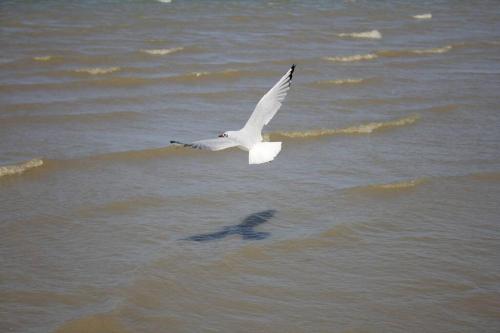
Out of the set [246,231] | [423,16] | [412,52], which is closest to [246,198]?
[246,231]

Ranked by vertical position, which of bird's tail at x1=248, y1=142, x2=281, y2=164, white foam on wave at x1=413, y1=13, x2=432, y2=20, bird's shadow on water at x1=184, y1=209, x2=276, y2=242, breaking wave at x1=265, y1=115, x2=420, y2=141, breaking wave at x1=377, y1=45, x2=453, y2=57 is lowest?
bird's shadow on water at x1=184, y1=209, x2=276, y2=242

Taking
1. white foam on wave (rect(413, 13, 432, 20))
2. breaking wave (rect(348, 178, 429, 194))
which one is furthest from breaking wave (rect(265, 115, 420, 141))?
white foam on wave (rect(413, 13, 432, 20))

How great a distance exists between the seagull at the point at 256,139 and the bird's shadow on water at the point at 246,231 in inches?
32.6

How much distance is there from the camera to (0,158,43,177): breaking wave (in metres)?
8.53

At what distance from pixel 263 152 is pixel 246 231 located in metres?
0.98

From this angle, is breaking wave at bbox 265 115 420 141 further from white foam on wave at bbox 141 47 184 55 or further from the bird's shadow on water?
white foam on wave at bbox 141 47 184 55

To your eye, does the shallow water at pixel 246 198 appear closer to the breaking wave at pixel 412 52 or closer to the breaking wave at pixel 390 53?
the breaking wave at pixel 390 53

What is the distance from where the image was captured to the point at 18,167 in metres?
8.73

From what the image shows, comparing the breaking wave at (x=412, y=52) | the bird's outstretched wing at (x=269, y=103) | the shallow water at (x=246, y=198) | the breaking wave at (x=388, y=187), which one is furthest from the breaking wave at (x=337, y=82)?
the bird's outstretched wing at (x=269, y=103)

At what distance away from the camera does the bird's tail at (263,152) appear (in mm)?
6246

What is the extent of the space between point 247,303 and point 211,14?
815 inches

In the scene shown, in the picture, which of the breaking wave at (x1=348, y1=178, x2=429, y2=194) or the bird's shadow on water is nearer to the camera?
the bird's shadow on water

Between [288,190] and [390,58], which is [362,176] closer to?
[288,190]

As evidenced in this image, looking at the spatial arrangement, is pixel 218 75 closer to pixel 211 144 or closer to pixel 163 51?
pixel 163 51
